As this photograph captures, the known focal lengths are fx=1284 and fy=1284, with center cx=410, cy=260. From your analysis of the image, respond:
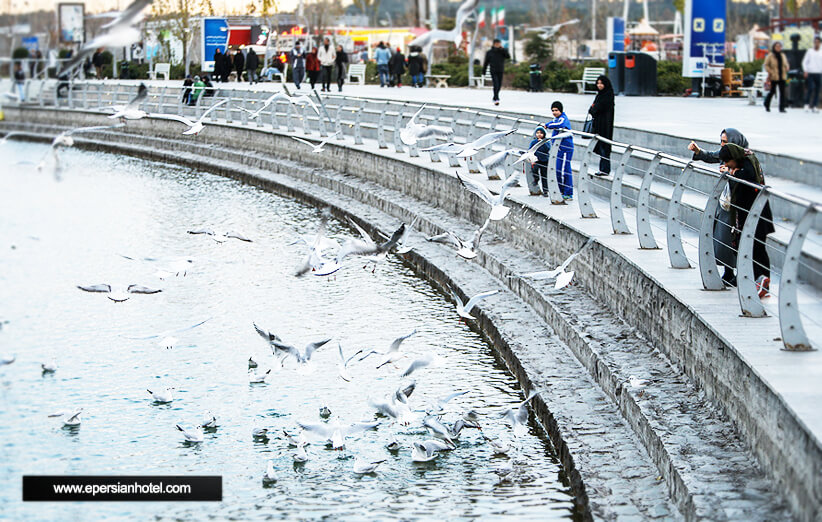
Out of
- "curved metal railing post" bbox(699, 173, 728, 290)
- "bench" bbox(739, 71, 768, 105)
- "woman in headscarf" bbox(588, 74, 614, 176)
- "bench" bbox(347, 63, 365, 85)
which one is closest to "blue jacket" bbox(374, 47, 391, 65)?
"bench" bbox(347, 63, 365, 85)

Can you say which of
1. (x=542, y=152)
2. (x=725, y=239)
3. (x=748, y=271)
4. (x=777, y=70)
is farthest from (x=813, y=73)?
(x=748, y=271)

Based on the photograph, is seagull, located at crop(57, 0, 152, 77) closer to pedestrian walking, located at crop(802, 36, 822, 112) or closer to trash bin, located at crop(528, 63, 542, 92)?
pedestrian walking, located at crop(802, 36, 822, 112)

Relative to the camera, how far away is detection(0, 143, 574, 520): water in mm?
8234

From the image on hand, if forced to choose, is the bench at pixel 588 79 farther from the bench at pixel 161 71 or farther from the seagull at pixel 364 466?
the seagull at pixel 364 466

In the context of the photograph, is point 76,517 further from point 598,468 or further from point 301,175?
A: point 301,175

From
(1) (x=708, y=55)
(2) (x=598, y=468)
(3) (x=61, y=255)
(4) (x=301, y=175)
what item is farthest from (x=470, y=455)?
(1) (x=708, y=55)

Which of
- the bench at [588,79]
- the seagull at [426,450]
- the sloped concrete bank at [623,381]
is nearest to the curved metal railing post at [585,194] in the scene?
the sloped concrete bank at [623,381]

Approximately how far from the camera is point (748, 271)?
27.5 ft

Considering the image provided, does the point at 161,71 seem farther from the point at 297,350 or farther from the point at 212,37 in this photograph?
the point at 297,350

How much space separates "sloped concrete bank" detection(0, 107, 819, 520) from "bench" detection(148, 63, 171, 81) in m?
40.1

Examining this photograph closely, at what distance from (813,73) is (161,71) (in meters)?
36.5

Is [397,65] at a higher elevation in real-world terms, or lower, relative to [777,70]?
higher

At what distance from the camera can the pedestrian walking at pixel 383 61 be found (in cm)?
4500

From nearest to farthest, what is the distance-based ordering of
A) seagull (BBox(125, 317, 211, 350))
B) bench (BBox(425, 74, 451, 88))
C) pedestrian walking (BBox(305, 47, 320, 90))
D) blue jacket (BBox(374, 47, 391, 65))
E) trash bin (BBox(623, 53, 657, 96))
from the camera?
1. seagull (BBox(125, 317, 211, 350))
2. trash bin (BBox(623, 53, 657, 96))
3. pedestrian walking (BBox(305, 47, 320, 90))
4. blue jacket (BBox(374, 47, 391, 65))
5. bench (BBox(425, 74, 451, 88))
